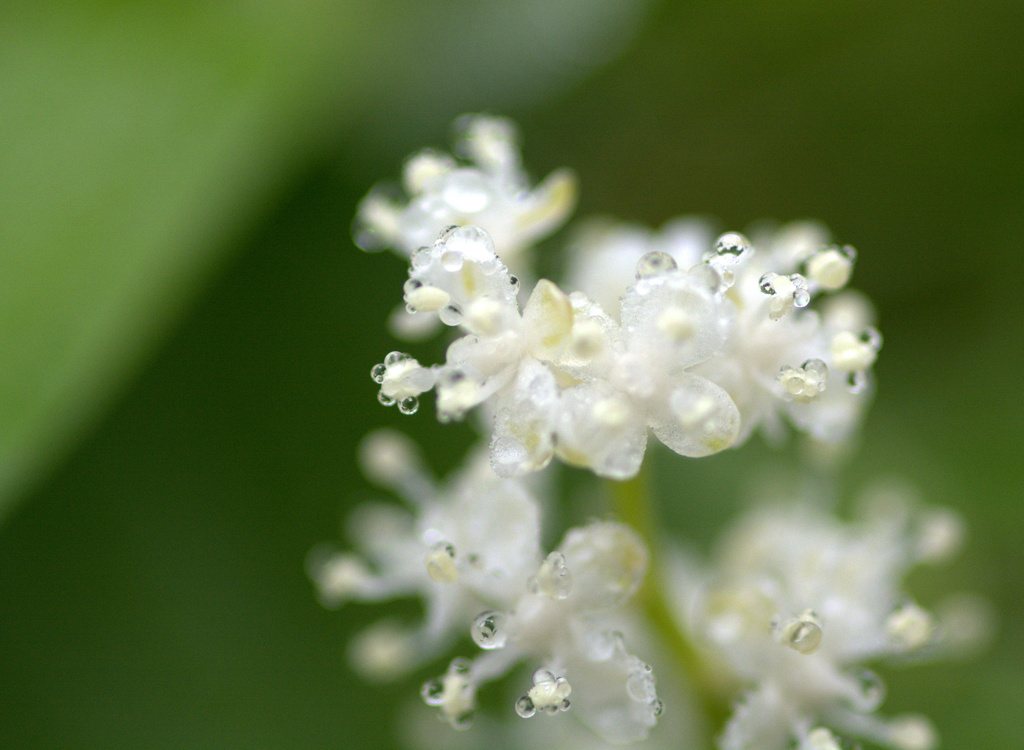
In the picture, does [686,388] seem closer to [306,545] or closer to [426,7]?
[306,545]

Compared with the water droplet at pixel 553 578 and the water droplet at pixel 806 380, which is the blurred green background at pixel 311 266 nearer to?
the water droplet at pixel 553 578

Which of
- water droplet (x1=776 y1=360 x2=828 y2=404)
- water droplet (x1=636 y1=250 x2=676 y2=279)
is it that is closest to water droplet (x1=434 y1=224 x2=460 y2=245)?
water droplet (x1=636 y1=250 x2=676 y2=279)

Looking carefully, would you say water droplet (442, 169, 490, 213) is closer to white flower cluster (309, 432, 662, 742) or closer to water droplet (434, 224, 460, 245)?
water droplet (434, 224, 460, 245)

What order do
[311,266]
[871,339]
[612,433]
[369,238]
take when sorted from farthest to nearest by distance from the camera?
[311,266], [369,238], [871,339], [612,433]

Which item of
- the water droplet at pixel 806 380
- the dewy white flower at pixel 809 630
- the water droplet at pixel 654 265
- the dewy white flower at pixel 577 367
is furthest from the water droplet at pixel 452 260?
the dewy white flower at pixel 809 630

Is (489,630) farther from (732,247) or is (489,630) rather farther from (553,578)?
(732,247)

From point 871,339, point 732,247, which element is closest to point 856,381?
point 871,339

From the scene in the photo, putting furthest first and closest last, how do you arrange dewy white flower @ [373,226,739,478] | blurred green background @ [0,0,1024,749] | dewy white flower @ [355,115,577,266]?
blurred green background @ [0,0,1024,749], dewy white flower @ [355,115,577,266], dewy white flower @ [373,226,739,478]

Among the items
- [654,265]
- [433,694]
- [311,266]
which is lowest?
[433,694]
